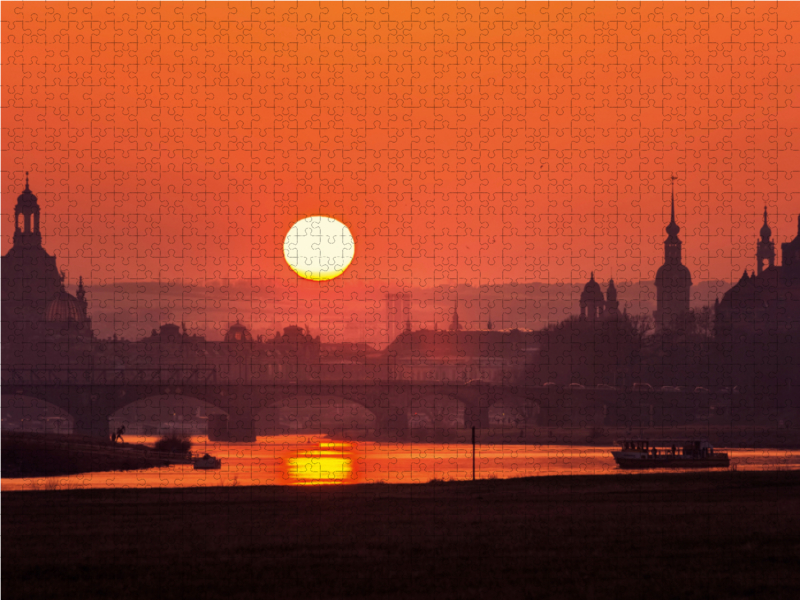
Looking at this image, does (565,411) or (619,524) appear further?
(565,411)

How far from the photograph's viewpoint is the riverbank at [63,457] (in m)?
77.0

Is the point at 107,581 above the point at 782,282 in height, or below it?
below

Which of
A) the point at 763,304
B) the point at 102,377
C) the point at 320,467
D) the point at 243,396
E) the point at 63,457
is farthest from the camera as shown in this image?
the point at 102,377

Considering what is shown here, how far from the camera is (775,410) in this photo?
107 m

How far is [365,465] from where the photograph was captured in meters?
75.4

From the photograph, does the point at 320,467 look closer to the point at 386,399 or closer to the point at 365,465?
the point at 365,465

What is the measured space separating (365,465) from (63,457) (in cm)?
2288

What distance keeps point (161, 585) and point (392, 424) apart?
108 metres

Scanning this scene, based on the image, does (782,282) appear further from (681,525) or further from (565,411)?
(681,525)

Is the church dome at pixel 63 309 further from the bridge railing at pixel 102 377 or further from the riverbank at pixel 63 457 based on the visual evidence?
the riverbank at pixel 63 457

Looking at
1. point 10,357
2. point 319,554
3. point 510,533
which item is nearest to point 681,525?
point 510,533

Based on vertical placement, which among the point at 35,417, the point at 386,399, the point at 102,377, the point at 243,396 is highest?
the point at 102,377

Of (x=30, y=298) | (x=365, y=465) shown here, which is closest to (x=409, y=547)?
(x=365, y=465)

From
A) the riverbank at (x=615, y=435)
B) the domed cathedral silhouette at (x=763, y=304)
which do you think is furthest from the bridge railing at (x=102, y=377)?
the domed cathedral silhouette at (x=763, y=304)
